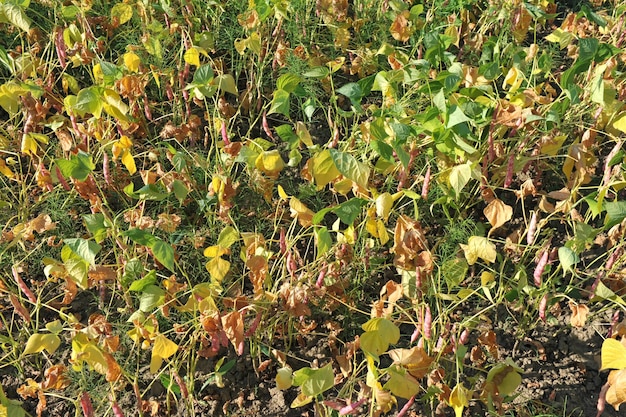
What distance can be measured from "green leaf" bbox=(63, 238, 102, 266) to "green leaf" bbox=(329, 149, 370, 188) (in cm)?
49

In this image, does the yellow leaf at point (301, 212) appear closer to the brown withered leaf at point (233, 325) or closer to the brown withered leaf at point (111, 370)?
the brown withered leaf at point (233, 325)

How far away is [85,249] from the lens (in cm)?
142

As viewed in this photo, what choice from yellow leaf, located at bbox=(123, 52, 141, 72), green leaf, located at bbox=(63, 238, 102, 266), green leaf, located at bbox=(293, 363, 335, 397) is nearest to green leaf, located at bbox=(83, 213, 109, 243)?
green leaf, located at bbox=(63, 238, 102, 266)

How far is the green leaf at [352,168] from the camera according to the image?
4.79 feet

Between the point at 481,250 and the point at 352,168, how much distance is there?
32 centimetres

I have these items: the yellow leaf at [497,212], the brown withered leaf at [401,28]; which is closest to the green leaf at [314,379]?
the yellow leaf at [497,212]

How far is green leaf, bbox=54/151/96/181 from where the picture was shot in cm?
161

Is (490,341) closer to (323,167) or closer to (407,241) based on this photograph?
(407,241)

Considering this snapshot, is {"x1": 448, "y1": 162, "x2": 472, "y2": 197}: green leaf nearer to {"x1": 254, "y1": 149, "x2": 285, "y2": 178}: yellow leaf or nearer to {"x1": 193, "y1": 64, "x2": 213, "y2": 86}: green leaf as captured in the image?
{"x1": 254, "y1": 149, "x2": 285, "y2": 178}: yellow leaf

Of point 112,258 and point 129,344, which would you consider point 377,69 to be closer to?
point 112,258

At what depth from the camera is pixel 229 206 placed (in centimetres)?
174

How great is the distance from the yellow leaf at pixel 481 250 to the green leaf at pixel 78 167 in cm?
86

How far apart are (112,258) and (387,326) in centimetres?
79

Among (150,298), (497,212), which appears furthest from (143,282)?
(497,212)
